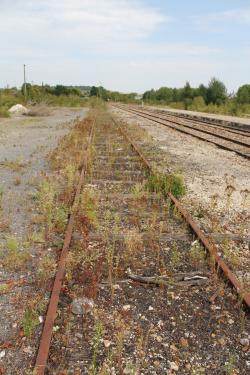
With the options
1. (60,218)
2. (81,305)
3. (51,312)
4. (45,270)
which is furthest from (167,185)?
(51,312)

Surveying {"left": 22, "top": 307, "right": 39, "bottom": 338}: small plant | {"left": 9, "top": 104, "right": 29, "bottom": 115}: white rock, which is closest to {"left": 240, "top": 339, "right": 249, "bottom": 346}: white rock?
{"left": 22, "top": 307, "right": 39, "bottom": 338}: small plant

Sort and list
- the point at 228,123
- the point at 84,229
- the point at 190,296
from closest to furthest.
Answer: the point at 190,296
the point at 84,229
the point at 228,123

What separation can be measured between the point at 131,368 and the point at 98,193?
496 centimetres

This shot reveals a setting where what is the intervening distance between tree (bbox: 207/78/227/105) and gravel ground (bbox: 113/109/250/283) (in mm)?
47065

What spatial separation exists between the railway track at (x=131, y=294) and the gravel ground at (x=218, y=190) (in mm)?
368

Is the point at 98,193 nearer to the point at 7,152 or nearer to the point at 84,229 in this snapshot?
the point at 84,229

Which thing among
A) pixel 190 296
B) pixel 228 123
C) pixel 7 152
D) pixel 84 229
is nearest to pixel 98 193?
pixel 84 229

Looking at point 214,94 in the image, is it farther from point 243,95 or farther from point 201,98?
A: point 243,95

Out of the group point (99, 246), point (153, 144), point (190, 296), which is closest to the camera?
point (190, 296)

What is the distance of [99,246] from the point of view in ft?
17.4

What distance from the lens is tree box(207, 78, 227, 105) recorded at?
200 ft

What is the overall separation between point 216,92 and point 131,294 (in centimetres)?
6128

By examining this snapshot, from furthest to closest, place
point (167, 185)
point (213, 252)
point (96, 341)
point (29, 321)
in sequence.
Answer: point (167, 185) < point (213, 252) < point (29, 321) < point (96, 341)

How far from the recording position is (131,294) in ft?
13.7
